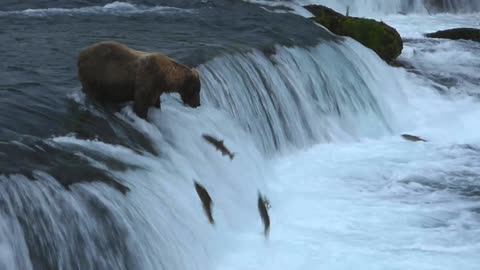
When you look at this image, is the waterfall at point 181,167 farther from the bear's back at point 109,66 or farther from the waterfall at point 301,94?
the bear's back at point 109,66

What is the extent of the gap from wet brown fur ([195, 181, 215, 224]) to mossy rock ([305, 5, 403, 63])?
7.77 metres

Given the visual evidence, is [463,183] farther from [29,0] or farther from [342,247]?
[29,0]

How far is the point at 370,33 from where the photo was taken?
1427 cm

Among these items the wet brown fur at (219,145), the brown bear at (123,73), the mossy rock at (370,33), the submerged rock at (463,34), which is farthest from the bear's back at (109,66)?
the submerged rock at (463,34)

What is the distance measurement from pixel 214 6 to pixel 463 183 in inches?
276

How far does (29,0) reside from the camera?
1324 cm

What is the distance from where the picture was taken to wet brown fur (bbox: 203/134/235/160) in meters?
7.51

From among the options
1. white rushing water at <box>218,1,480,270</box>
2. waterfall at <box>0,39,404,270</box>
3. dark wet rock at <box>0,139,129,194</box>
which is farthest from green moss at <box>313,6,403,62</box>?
dark wet rock at <box>0,139,129,194</box>

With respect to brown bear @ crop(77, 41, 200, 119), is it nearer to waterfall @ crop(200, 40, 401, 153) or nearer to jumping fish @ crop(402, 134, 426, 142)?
waterfall @ crop(200, 40, 401, 153)

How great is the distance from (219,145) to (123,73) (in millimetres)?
1206

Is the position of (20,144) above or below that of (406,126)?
above

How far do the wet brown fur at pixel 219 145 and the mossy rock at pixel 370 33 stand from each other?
22.4 ft

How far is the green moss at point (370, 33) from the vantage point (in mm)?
14016

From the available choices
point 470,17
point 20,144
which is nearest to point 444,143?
point 20,144
